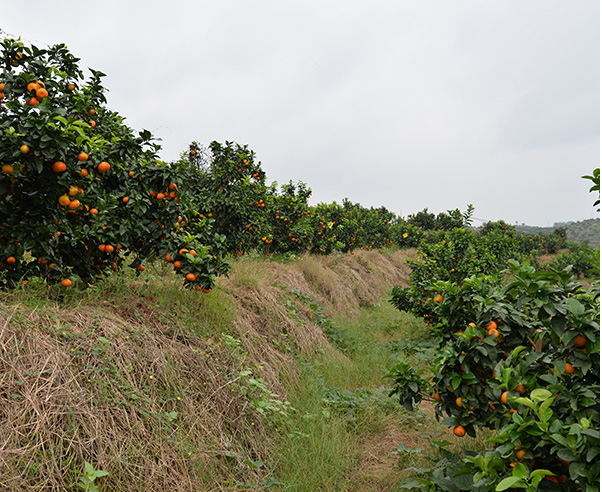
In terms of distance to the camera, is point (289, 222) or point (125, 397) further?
point (289, 222)

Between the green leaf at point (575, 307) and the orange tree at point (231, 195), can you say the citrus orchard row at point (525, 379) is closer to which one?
the green leaf at point (575, 307)

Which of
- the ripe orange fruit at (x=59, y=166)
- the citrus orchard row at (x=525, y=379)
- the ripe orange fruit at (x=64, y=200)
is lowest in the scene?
the citrus orchard row at (x=525, y=379)

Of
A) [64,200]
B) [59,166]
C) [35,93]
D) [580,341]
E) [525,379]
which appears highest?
[35,93]

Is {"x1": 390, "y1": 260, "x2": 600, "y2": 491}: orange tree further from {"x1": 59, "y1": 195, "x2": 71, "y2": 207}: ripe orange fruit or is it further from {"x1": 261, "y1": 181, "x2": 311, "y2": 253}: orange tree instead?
{"x1": 261, "y1": 181, "x2": 311, "y2": 253}: orange tree

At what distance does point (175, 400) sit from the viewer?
8.91 feet

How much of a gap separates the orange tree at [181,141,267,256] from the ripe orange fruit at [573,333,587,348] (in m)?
5.40

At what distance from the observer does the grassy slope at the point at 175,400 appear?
2.11 meters

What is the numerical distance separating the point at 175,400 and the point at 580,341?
8.48 feet

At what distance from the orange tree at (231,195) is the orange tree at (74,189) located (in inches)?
97.9

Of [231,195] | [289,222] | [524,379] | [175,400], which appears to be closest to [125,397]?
[175,400]

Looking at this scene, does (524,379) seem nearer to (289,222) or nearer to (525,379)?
(525,379)

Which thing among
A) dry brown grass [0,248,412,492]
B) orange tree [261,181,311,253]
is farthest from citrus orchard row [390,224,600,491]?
orange tree [261,181,311,253]

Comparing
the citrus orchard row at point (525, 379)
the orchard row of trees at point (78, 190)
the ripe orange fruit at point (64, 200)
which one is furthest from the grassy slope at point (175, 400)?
the citrus orchard row at point (525, 379)

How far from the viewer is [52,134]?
2.58 m
